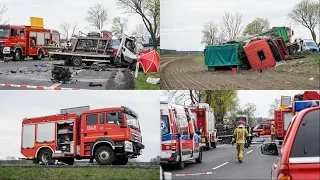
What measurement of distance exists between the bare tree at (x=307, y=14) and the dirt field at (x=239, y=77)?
0.66 meters

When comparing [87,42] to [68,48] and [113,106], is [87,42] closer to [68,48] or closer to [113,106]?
[68,48]

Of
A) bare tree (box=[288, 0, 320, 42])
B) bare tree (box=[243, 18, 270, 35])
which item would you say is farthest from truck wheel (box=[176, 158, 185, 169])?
bare tree (box=[243, 18, 270, 35])

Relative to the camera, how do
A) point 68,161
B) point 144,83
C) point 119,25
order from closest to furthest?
point 144,83, point 119,25, point 68,161

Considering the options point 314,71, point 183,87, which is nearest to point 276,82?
point 314,71

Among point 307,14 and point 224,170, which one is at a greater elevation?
point 307,14

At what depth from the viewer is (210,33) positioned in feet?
31.4

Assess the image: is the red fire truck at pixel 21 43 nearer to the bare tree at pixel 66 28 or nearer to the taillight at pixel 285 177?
the bare tree at pixel 66 28

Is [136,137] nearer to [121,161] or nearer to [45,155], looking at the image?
[121,161]

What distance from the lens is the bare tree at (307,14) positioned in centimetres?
847

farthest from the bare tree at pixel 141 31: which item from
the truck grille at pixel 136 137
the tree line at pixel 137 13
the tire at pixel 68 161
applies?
the tire at pixel 68 161

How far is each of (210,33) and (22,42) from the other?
586 centimetres

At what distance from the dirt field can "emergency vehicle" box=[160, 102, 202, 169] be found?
0.38 metres

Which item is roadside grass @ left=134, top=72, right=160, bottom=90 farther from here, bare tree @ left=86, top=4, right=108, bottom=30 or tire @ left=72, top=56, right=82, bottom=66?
tire @ left=72, top=56, right=82, bottom=66

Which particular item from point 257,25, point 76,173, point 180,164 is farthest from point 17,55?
point 180,164
